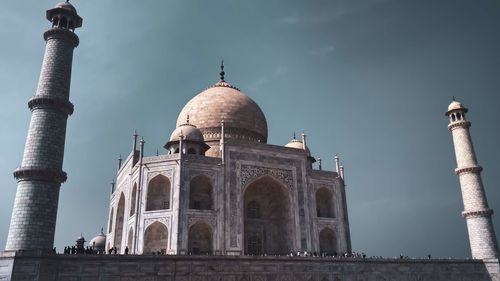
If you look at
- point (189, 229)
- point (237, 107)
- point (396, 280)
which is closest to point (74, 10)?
point (189, 229)

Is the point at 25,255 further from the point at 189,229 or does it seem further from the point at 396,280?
the point at 396,280

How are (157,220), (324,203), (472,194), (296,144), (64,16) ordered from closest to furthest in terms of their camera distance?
(64,16)
(157,220)
(472,194)
(324,203)
(296,144)

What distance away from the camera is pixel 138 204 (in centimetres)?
2075

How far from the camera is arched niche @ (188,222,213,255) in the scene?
813 inches

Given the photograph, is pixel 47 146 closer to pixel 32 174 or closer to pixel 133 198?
pixel 32 174

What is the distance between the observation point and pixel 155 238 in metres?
20.4

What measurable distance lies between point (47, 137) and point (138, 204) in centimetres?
711

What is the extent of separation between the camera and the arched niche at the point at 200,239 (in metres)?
20.6

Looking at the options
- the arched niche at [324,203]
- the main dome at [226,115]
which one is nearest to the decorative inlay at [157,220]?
the main dome at [226,115]

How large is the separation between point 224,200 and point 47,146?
29.8 ft

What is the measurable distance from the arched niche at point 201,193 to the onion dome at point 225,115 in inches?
167

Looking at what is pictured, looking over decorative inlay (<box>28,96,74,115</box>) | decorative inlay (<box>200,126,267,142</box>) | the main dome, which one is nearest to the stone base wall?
decorative inlay (<box>28,96,74,115</box>)

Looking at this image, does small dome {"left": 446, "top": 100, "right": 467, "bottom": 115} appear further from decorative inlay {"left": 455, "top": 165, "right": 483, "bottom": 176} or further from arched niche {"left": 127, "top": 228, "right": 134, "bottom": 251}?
arched niche {"left": 127, "top": 228, "right": 134, "bottom": 251}

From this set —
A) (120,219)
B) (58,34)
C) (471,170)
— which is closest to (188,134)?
(120,219)
